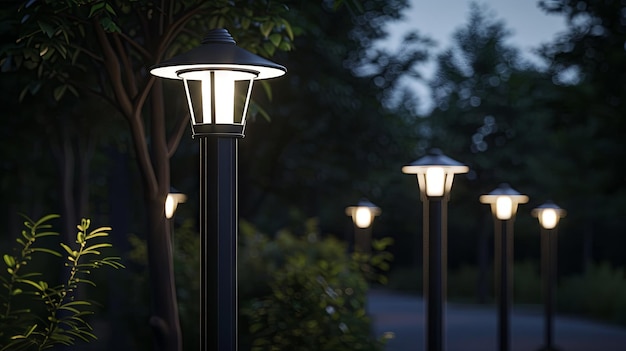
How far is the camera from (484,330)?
23891mm

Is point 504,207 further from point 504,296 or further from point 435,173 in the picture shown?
point 435,173

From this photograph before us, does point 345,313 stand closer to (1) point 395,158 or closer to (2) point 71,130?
(2) point 71,130

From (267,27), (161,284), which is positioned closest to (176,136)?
(161,284)

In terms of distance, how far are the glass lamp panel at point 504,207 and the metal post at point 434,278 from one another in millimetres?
6085

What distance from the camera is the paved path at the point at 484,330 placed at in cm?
2027

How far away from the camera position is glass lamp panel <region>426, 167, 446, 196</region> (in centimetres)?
1035

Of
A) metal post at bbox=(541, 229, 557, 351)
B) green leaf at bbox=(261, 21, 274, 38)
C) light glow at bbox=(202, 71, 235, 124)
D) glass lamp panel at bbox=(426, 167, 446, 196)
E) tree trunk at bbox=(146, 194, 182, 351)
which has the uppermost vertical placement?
green leaf at bbox=(261, 21, 274, 38)

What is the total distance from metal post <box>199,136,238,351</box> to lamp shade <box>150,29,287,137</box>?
0.10 meters

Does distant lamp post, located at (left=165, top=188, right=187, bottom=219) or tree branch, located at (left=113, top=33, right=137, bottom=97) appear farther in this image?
distant lamp post, located at (left=165, top=188, right=187, bottom=219)

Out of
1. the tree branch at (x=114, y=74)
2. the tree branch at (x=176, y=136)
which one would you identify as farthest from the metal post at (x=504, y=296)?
the tree branch at (x=114, y=74)

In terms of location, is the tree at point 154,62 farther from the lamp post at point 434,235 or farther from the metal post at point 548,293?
the metal post at point 548,293

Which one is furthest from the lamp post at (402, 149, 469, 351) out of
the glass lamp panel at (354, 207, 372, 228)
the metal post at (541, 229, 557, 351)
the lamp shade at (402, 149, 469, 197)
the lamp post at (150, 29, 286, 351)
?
the glass lamp panel at (354, 207, 372, 228)

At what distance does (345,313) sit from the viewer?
13109 mm

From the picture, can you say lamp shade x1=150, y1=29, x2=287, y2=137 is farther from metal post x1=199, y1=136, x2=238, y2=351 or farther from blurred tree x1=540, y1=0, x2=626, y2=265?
blurred tree x1=540, y1=0, x2=626, y2=265
